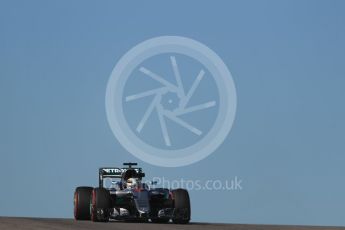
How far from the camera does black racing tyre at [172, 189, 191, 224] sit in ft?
140

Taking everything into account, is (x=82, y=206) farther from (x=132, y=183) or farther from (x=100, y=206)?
(x=100, y=206)

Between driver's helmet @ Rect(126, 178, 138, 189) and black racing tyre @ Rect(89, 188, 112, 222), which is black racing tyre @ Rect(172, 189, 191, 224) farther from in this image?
black racing tyre @ Rect(89, 188, 112, 222)

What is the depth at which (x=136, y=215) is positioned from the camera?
42.9 m

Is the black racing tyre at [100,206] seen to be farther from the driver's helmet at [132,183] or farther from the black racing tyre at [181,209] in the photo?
the driver's helmet at [132,183]

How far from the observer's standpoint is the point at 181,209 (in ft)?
140

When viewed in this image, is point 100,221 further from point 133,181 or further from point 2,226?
point 2,226

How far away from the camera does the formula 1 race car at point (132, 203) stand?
4209cm

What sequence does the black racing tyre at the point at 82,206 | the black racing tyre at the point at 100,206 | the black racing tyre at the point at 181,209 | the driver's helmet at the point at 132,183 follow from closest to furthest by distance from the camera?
1. the black racing tyre at the point at 100,206
2. the black racing tyre at the point at 181,209
3. the black racing tyre at the point at 82,206
4. the driver's helmet at the point at 132,183

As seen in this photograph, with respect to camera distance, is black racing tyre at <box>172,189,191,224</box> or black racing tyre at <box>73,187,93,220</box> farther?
black racing tyre at <box>73,187,93,220</box>

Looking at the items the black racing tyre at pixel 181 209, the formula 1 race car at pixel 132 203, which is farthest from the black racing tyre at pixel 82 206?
the black racing tyre at pixel 181 209

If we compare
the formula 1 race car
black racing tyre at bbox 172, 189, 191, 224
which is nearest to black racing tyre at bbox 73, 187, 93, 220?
A: the formula 1 race car

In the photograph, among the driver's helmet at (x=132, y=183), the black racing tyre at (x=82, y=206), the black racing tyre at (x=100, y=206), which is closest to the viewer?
the black racing tyre at (x=100, y=206)

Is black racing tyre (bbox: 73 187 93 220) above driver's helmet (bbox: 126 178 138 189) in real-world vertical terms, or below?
below

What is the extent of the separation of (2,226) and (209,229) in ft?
28.5
